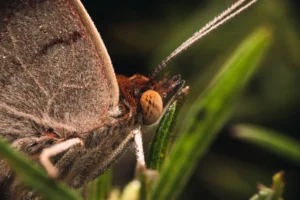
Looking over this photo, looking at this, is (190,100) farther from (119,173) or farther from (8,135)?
(8,135)

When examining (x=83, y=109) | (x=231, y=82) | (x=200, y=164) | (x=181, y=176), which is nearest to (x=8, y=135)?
(x=83, y=109)

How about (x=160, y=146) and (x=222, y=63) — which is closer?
(x=160, y=146)

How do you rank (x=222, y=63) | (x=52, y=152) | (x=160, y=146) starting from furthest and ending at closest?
(x=222, y=63)
(x=160, y=146)
(x=52, y=152)

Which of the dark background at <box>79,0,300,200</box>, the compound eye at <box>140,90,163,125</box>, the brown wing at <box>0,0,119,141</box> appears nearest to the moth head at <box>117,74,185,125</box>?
the compound eye at <box>140,90,163,125</box>

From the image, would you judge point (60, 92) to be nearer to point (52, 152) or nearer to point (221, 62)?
point (52, 152)

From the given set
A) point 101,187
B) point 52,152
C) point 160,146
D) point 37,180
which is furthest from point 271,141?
point 37,180
